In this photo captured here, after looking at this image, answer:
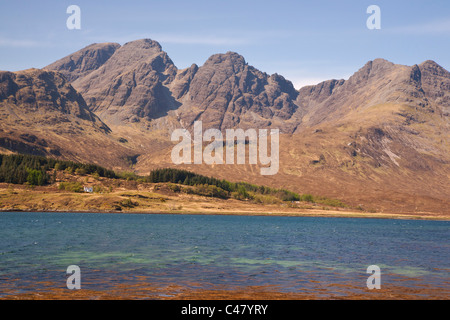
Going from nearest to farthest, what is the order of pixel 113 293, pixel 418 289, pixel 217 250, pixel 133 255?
1. pixel 113 293
2. pixel 418 289
3. pixel 133 255
4. pixel 217 250

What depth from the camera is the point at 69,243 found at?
66.6 m

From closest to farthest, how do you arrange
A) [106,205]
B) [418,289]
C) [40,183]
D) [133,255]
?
[418,289] → [133,255] → [106,205] → [40,183]

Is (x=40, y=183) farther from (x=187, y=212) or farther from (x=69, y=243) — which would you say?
(x=69, y=243)

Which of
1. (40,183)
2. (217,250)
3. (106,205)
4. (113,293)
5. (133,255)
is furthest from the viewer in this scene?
(40,183)

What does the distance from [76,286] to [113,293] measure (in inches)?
155

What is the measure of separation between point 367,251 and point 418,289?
3142cm

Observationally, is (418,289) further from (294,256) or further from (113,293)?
(113,293)

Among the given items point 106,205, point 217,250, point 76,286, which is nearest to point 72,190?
point 106,205

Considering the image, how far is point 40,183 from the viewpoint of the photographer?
194 meters
